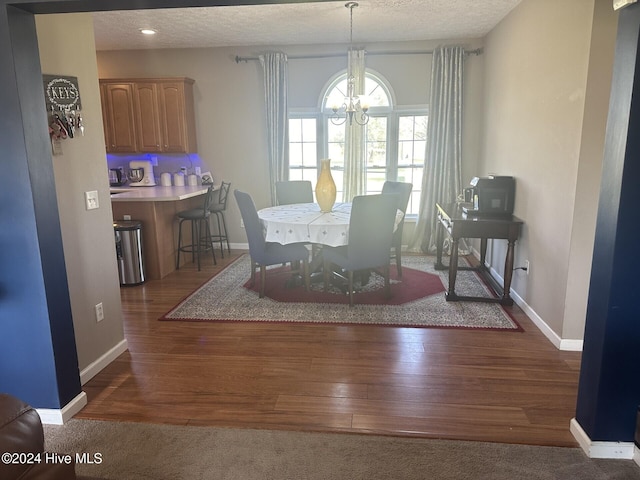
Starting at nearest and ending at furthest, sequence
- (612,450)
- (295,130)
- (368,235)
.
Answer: (612,450) < (368,235) < (295,130)

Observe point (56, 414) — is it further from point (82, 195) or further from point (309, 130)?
point (309, 130)

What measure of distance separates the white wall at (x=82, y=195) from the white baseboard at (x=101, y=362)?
2 cm

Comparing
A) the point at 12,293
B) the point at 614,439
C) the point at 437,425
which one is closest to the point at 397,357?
the point at 437,425

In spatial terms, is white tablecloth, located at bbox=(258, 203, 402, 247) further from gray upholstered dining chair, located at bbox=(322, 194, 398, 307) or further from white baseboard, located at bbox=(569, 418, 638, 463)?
white baseboard, located at bbox=(569, 418, 638, 463)

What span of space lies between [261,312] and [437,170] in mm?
3229

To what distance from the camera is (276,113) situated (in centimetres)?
592

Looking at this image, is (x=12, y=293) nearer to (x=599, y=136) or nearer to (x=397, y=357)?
(x=397, y=357)

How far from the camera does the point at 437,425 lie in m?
2.31

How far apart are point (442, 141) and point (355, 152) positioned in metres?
1.13

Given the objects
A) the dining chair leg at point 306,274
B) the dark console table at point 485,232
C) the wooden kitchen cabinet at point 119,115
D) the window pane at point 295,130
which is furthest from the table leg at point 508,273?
the wooden kitchen cabinet at point 119,115

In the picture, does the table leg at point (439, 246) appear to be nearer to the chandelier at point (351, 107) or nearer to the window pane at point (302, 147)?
the chandelier at point (351, 107)

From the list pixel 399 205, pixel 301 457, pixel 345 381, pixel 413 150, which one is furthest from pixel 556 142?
pixel 413 150

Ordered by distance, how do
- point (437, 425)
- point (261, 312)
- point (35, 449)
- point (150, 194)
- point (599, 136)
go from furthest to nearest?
point (150, 194)
point (261, 312)
point (599, 136)
point (437, 425)
point (35, 449)

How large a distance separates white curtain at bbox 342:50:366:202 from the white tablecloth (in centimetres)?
165
